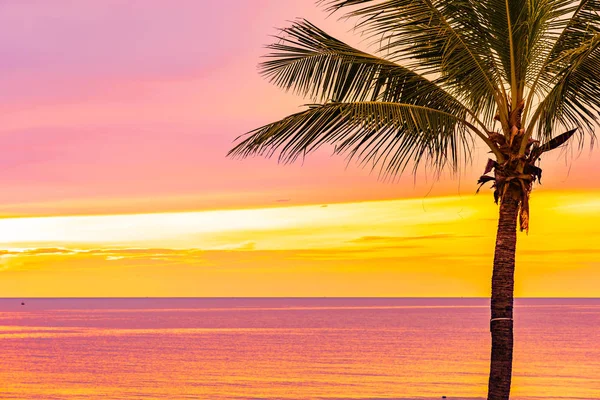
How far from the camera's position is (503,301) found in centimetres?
1564

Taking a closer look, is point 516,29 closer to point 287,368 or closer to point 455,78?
point 455,78

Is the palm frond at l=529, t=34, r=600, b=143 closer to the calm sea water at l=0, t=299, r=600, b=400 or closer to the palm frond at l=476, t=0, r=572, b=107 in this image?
the palm frond at l=476, t=0, r=572, b=107

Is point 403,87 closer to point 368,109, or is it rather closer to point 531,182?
point 368,109

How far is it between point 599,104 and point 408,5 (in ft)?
12.6

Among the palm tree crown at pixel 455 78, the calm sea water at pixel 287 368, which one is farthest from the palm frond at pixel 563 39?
the calm sea water at pixel 287 368

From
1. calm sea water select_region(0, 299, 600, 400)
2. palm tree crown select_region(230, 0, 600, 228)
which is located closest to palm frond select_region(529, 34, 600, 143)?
palm tree crown select_region(230, 0, 600, 228)

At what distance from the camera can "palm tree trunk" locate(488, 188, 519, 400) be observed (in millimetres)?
15656

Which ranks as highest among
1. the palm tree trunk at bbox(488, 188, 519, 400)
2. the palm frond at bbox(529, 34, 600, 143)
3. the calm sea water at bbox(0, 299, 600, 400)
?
the palm frond at bbox(529, 34, 600, 143)

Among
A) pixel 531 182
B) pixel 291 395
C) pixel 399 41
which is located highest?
pixel 399 41

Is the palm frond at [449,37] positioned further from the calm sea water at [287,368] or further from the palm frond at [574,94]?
the calm sea water at [287,368]

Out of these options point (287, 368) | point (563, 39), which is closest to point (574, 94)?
point (563, 39)

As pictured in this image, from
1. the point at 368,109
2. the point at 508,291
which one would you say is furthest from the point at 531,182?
the point at 368,109

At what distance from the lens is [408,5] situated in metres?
16.6

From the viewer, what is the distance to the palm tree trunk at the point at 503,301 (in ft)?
51.4
